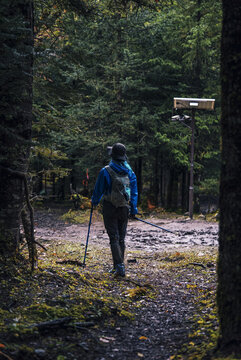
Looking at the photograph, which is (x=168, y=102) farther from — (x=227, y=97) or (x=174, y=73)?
(x=227, y=97)

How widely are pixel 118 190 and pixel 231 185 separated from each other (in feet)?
12.6

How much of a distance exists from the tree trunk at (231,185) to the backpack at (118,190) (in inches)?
146

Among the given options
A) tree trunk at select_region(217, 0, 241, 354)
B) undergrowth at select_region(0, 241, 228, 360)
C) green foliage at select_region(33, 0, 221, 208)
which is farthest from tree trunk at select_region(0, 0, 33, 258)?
green foliage at select_region(33, 0, 221, 208)

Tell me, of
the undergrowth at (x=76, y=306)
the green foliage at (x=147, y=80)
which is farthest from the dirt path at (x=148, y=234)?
the green foliage at (x=147, y=80)

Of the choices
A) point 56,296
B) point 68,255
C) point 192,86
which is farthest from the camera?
point 192,86

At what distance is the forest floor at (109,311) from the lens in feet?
11.3

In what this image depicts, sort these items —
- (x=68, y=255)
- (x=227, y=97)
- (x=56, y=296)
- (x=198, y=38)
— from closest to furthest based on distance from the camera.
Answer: (x=227, y=97) < (x=56, y=296) < (x=68, y=255) < (x=198, y=38)

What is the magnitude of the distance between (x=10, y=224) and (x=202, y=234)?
888 centimetres

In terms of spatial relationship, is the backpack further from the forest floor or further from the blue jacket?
the forest floor

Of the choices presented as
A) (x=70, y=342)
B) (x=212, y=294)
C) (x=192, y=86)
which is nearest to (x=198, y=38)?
(x=192, y=86)

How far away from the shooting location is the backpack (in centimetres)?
668

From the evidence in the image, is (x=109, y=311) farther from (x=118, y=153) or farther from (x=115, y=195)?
(x=118, y=153)

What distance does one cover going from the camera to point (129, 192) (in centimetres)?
689

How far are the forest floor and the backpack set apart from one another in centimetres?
135
